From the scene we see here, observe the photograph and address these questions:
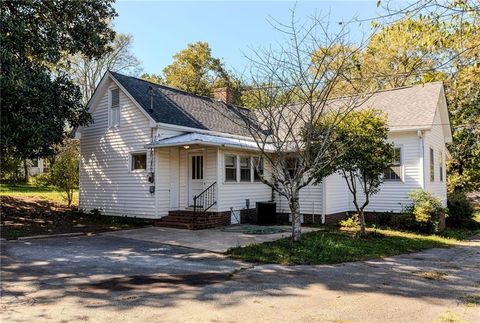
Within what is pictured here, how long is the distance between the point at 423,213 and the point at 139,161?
1107cm

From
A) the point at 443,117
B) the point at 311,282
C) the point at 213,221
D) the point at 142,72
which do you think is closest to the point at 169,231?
the point at 213,221

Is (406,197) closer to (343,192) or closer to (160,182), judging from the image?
(343,192)

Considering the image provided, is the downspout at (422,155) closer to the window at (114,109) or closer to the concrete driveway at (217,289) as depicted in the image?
the concrete driveway at (217,289)

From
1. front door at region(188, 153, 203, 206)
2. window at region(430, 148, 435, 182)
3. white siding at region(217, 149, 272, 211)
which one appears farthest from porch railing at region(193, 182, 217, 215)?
window at region(430, 148, 435, 182)

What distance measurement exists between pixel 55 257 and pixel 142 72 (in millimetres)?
31966

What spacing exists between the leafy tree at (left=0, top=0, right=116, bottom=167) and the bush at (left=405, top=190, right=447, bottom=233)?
44.5ft

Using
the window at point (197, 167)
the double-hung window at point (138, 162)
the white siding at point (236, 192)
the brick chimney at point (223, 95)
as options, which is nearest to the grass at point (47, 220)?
the double-hung window at point (138, 162)

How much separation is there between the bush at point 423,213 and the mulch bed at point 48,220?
32.6 ft

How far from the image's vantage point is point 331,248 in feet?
31.9

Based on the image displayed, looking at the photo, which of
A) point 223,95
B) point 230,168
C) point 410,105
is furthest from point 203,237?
point 223,95

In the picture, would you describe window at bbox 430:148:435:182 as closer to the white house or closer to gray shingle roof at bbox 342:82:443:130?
the white house

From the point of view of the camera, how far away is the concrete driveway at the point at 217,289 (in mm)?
5082

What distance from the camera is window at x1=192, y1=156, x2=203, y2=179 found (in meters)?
15.5

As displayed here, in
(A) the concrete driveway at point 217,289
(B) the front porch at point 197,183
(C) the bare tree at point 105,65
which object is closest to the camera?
(A) the concrete driveway at point 217,289
